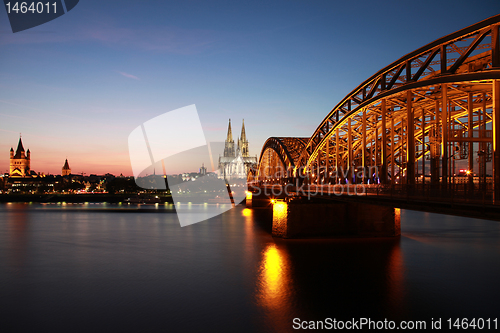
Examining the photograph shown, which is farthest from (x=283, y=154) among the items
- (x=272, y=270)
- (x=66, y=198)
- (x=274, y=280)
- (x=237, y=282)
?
(x=66, y=198)

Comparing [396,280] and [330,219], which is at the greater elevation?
[330,219]

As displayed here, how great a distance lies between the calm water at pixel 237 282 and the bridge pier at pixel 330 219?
3.27 ft

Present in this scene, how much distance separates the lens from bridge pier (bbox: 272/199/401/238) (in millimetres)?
35781

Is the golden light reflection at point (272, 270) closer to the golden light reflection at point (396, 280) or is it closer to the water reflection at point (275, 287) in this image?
the water reflection at point (275, 287)

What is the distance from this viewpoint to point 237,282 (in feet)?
80.8

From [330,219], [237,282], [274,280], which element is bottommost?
[237,282]

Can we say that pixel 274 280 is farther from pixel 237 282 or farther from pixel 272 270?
pixel 272 270

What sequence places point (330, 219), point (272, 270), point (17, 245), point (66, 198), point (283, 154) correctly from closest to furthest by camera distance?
point (272, 270), point (330, 219), point (17, 245), point (283, 154), point (66, 198)

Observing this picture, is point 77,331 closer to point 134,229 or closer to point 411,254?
point 411,254

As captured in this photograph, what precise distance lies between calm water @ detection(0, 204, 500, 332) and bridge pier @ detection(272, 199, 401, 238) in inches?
39.3

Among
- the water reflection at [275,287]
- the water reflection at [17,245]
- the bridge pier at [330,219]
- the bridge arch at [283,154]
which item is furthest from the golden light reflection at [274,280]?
the bridge arch at [283,154]

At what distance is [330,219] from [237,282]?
13835mm

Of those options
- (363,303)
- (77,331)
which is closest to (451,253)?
(363,303)

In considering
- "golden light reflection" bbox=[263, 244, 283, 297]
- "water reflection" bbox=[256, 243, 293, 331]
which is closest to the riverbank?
"golden light reflection" bbox=[263, 244, 283, 297]
